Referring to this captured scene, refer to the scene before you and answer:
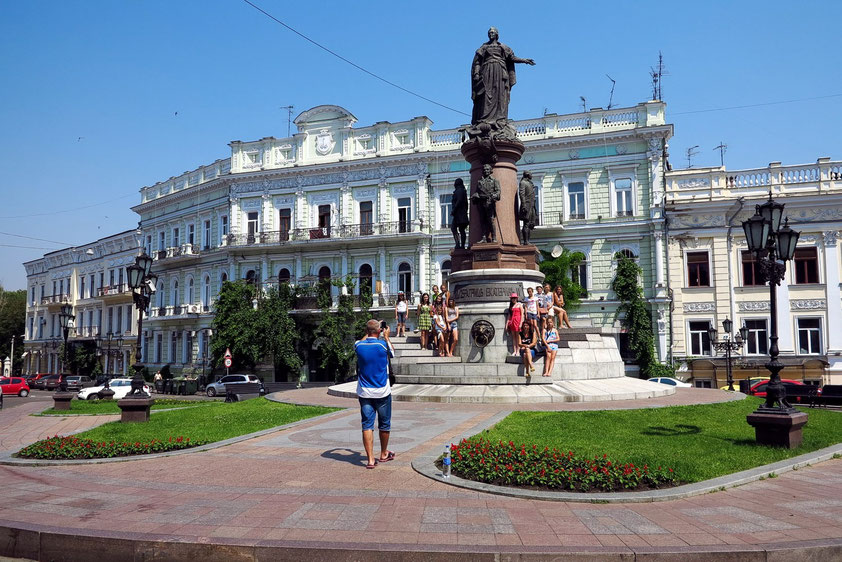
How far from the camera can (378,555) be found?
5.14 meters

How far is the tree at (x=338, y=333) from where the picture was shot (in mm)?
40562

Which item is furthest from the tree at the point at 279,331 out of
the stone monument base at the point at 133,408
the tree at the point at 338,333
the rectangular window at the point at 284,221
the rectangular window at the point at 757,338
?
the stone monument base at the point at 133,408

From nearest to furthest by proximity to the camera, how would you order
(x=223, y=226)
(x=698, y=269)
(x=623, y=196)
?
(x=698, y=269) < (x=623, y=196) < (x=223, y=226)

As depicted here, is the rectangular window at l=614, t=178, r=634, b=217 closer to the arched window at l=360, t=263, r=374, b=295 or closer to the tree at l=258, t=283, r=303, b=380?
the arched window at l=360, t=263, r=374, b=295

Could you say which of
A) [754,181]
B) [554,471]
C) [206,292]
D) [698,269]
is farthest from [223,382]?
[554,471]

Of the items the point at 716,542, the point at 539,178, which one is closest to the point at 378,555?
the point at 716,542

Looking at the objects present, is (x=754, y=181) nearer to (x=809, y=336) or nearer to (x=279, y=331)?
(x=809, y=336)

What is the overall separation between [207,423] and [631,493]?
8.77 m

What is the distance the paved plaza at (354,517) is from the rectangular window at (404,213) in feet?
115

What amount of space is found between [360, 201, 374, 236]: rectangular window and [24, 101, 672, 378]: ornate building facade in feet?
0.22

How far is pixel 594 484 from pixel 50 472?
6.68 m

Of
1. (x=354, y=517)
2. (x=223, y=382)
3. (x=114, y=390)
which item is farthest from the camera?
(x=223, y=382)

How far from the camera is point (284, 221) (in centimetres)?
4709

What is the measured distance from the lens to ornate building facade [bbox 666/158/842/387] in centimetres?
3503
